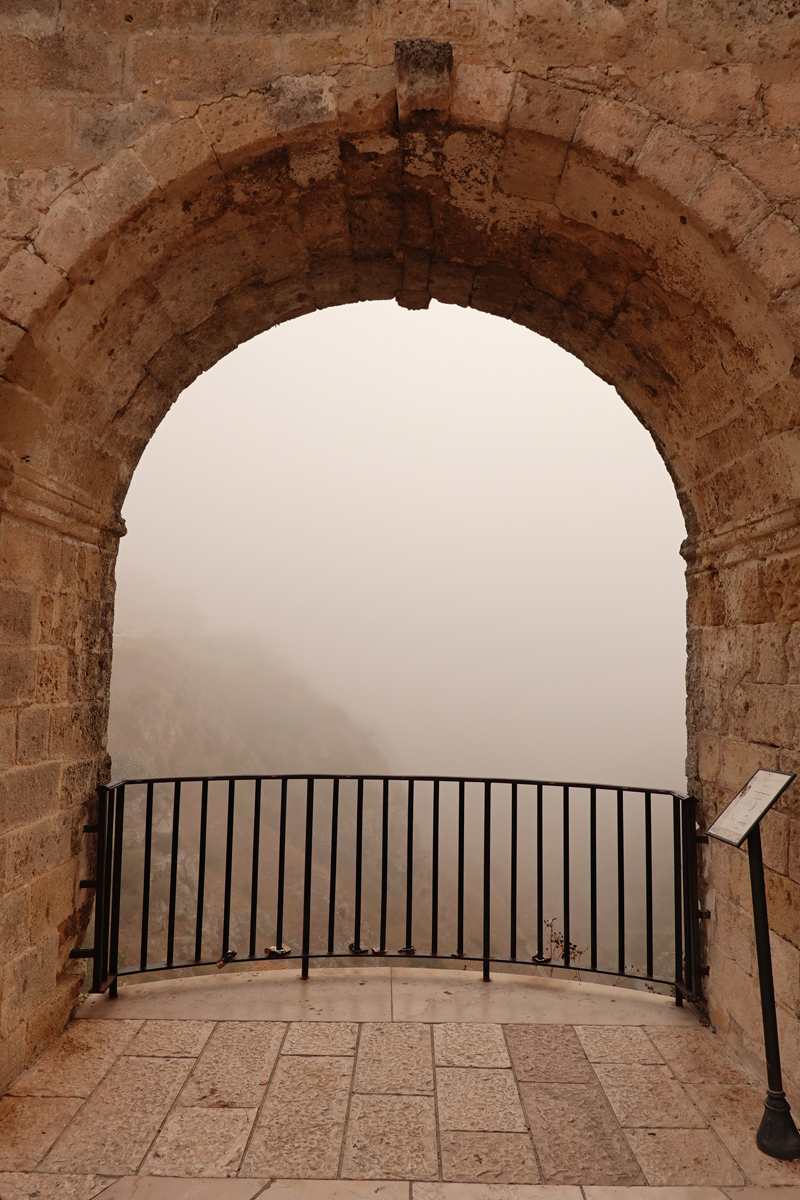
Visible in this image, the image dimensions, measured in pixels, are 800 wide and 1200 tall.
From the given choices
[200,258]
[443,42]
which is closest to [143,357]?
[200,258]

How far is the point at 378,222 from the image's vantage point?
133 inches

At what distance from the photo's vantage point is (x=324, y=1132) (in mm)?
2541

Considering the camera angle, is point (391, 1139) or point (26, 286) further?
point (26, 286)

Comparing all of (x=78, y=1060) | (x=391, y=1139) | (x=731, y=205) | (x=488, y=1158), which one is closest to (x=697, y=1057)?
(x=488, y=1158)

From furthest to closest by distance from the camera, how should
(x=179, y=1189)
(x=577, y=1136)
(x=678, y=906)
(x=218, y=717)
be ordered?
1. (x=218, y=717)
2. (x=678, y=906)
3. (x=577, y=1136)
4. (x=179, y=1189)

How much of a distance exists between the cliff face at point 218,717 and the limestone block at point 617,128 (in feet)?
105

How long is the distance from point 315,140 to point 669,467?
7.60 feet

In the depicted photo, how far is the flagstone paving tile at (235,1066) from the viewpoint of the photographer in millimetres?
2727

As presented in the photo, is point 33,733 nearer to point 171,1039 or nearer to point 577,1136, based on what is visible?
point 171,1039

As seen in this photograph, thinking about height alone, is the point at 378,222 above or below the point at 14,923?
above

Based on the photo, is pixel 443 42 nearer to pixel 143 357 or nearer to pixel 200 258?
pixel 200 258

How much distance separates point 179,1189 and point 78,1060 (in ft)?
3.23

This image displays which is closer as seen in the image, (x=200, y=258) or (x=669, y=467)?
(x=200, y=258)

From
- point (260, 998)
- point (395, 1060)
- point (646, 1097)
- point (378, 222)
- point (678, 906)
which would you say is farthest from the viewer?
point (678, 906)
